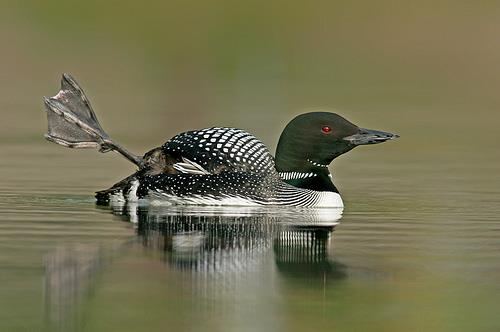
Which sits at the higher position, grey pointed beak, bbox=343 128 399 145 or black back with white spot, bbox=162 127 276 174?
grey pointed beak, bbox=343 128 399 145

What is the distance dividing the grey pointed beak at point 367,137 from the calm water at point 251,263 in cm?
47

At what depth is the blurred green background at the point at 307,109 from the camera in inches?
333

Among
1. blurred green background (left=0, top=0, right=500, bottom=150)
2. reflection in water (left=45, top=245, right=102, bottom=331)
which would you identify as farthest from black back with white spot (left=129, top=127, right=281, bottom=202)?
blurred green background (left=0, top=0, right=500, bottom=150)

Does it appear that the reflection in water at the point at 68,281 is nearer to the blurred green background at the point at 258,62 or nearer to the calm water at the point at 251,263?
the calm water at the point at 251,263

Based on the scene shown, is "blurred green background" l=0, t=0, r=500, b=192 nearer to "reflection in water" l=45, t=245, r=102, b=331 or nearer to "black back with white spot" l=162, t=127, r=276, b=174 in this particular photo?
"black back with white spot" l=162, t=127, r=276, b=174

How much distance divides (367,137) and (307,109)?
11.3m

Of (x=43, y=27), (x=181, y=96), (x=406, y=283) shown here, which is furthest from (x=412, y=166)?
(x=43, y=27)

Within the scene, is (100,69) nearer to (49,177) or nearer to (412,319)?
(49,177)

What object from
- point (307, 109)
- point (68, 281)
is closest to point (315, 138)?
point (68, 281)

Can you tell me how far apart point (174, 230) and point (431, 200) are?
104 inches

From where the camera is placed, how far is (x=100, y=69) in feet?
104

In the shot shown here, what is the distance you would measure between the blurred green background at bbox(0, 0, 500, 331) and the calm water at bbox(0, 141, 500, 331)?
3cm

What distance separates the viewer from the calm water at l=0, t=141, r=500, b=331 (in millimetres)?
7629

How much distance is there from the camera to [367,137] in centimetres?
1154
